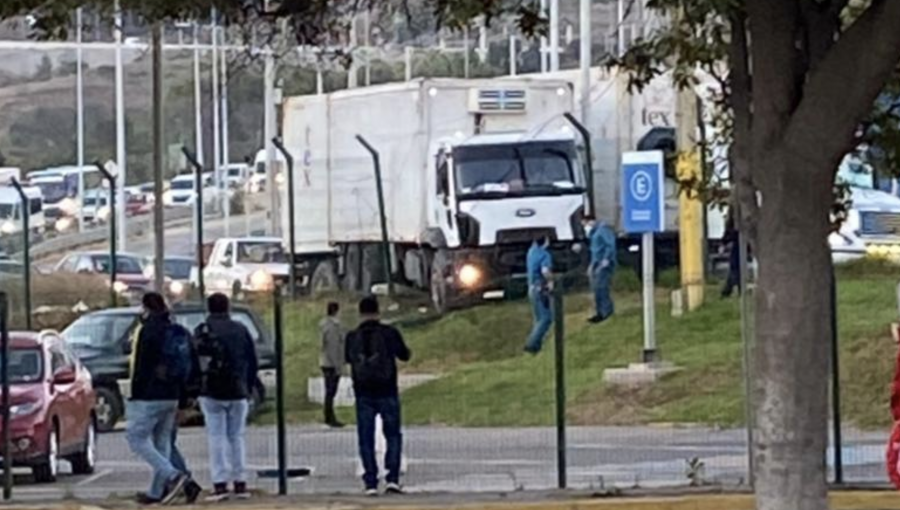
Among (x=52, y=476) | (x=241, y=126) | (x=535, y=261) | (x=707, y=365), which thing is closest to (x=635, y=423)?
(x=707, y=365)

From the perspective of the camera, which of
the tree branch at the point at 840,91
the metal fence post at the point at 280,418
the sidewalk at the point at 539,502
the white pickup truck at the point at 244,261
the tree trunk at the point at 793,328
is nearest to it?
the tree branch at the point at 840,91

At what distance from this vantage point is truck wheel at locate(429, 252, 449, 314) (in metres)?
32.7

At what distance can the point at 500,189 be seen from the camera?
3594 centimetres

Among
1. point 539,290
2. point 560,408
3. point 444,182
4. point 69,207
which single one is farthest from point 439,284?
point 69,207

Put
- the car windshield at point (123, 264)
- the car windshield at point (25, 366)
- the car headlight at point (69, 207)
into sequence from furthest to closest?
the car headlight at point (69, 207)
the car windshield at point (123, 264)
the car windshield at point (25, 366)

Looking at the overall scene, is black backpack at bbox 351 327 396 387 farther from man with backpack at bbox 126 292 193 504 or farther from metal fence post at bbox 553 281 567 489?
metal fence post at bbox 553 281 567 489

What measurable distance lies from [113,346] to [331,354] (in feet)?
11.6

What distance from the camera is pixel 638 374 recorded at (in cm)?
2388

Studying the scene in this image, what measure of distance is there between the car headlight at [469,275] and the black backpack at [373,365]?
17.4m

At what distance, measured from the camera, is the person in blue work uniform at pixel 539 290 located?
22406 mm

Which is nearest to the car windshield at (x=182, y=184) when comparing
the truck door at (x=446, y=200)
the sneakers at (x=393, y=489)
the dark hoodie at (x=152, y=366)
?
the truck door at (x=446, y=200)

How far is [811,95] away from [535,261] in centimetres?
2034

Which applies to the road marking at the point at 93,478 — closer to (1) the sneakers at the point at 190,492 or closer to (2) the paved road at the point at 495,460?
(2) the paved road at the point at 495,460

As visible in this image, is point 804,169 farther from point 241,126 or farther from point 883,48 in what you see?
point 241,126
